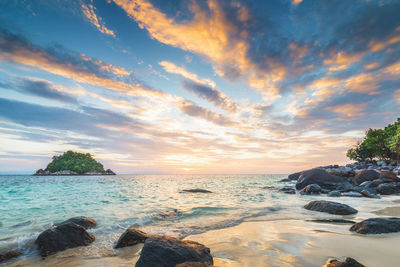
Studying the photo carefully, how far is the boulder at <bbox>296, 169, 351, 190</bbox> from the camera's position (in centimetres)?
1688

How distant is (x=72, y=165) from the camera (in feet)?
410

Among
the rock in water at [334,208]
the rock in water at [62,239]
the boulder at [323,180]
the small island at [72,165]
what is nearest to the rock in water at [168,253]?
the rock in water at [62,239]

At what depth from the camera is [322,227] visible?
490 centimetres

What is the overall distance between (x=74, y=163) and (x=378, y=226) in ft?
495

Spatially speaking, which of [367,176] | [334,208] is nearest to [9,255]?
[334,208]

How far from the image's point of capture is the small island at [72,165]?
124375mm

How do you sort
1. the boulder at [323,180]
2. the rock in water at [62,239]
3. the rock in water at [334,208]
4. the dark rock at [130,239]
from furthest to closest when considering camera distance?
the boulder at [323,180], the rock in water at [334,208], the dark rock at [130,239], the rock in water at [62,239]

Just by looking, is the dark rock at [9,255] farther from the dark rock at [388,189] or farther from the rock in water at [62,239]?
the dark rock at [388,189]

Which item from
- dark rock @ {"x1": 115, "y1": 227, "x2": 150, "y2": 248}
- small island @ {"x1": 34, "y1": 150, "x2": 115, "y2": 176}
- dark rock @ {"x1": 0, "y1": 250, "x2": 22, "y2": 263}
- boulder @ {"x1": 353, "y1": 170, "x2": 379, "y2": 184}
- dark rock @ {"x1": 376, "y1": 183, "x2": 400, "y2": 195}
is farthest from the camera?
small island @ {"x1": 34, "y1": 150, "x2": 115, "y2": 176}

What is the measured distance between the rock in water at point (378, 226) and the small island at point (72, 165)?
146756 mm

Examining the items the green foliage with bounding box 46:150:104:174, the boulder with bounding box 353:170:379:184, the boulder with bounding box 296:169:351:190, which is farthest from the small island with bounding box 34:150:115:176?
the boulder with bounding box 353:170:379:184

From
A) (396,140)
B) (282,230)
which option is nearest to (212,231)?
(282,230)

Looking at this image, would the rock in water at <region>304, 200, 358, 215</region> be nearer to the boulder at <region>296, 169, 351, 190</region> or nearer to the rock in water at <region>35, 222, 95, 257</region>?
the rock in water at <region>35, 222, 95, 257</region>

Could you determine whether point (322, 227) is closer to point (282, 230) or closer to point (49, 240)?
point (282, 230)
